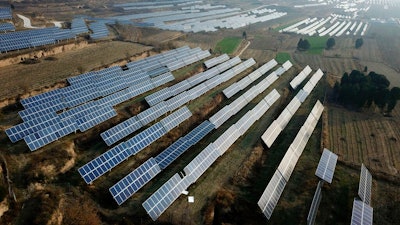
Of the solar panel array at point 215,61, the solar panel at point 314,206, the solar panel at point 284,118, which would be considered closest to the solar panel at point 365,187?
the solar panel at point 314,206

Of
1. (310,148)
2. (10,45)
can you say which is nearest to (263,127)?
(310,148)

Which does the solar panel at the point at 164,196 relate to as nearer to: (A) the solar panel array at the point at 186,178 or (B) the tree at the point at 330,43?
(A) the solar panel array at the point at 186,178

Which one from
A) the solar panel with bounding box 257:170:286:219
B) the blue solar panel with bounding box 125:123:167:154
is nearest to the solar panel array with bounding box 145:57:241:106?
the blue solar panel with bounding box 125:123:167:154

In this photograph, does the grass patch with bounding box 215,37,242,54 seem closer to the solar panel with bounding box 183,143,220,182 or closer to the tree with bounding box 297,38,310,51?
the tree with bounding box 297,38,310,51

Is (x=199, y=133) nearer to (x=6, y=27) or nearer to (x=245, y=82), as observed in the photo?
(x=245, y=82)

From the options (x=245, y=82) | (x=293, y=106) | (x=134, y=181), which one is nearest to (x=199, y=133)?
(x=134, y=181)
